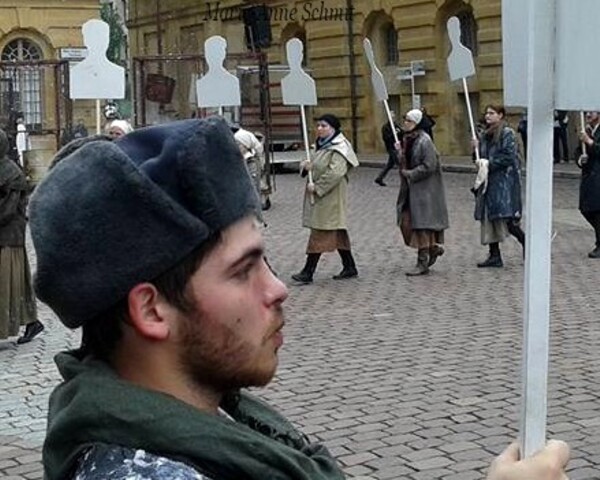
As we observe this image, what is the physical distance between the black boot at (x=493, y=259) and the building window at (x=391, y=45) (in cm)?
2382

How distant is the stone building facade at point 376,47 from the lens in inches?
1296

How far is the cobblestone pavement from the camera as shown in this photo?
632cm

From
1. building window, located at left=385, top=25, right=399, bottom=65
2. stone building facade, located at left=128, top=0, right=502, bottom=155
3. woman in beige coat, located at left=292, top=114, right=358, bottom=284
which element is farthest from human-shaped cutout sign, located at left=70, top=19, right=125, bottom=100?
building window, located at left=385, top=25, right=399, bottom=65

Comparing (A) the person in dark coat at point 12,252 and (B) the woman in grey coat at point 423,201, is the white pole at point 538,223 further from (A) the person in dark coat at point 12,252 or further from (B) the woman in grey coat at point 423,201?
(B) the woman in grey coat at point 423,201

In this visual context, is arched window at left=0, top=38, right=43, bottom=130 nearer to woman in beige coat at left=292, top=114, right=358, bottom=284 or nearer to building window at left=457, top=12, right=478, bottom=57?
building window at left=457, top=12, right=478, bottom=57

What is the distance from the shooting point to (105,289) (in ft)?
5.38

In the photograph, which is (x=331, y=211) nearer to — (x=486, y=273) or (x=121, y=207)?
(x=486, y=273)

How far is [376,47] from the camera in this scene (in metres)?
37.8

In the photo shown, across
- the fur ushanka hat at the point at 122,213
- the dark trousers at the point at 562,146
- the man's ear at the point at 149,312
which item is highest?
the fur ushanka hat at the point at 122,213

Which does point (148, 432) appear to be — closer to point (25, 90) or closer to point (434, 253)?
point (434, 253)

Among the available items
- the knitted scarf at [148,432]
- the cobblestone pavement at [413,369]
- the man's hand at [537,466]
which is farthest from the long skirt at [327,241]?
the knitted scarf at [148,432]

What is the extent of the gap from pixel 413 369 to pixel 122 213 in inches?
267

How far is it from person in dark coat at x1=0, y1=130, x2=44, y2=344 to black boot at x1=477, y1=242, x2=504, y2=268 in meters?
5.45

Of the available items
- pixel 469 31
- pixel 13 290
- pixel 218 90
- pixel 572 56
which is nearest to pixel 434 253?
pixel 218 90
